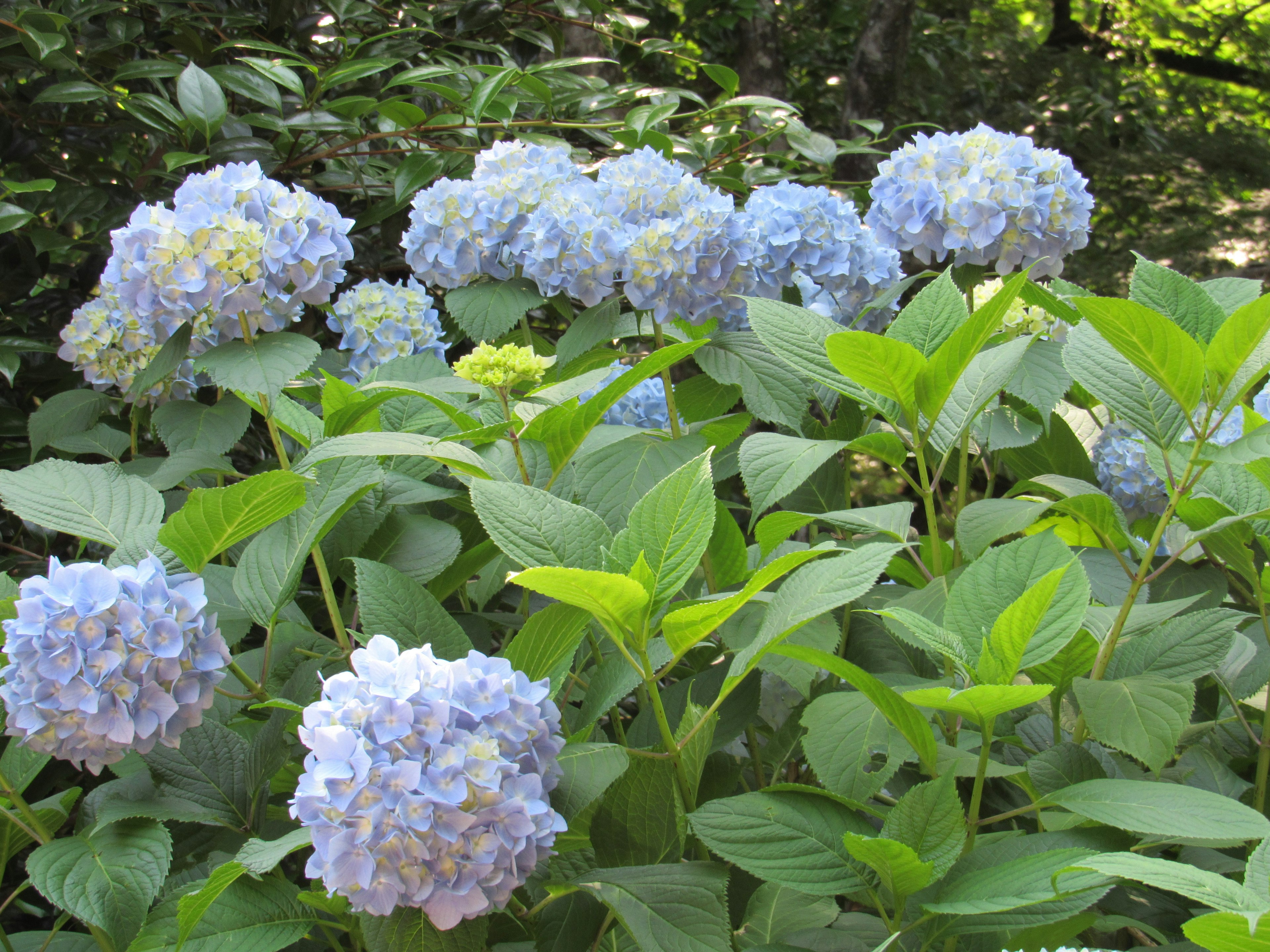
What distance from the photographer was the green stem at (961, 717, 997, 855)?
710 millimetres

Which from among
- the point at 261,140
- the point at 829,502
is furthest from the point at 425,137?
the point at 829,502

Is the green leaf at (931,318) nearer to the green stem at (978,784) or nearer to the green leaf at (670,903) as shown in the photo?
the green stem at (978,784)

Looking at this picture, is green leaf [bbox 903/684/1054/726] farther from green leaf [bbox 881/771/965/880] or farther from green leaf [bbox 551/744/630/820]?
green leaf [bbox 551/744/630/820]

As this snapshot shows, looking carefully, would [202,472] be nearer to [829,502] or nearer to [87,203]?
[829,502]

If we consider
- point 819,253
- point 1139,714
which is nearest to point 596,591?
point 1139,714

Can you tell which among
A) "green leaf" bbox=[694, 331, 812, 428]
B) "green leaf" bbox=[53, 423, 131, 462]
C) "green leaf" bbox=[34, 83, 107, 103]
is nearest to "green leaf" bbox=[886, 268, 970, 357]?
"green leaf" bbox=[694, 331, 812, 428]

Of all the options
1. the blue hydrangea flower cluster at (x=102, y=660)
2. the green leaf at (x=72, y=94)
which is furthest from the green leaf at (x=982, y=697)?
the green leaf at (x=72, y=94)

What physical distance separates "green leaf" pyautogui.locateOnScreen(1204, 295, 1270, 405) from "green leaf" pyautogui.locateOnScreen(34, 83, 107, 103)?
2052 millimetres

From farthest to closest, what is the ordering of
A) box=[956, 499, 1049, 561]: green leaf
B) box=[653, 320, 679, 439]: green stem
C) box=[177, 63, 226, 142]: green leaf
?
1. box=[177, 63, 226, 142]: green leaf
2. box=[653, 320, 679, 439]: green stem
3. box=[956, 499, 1049, 561]: green leaf

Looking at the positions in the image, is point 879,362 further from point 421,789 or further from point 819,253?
point 819,253

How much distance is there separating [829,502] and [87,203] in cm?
169

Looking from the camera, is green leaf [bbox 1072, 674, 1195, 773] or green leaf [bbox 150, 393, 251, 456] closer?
green leaf [bbox 1072, 674, 1195, 773]

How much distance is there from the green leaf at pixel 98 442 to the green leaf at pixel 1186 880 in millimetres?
1568

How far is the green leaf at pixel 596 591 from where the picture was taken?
619 millimetres
